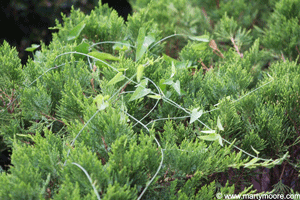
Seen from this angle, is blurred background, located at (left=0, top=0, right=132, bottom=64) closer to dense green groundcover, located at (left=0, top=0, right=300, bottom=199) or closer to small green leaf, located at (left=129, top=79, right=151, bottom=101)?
dense green groundcover, located at (left=0, top=0, right=300, bottom=199)

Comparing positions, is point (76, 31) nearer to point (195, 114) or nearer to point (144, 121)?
point (144, 121)

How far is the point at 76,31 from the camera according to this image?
164 centimetres

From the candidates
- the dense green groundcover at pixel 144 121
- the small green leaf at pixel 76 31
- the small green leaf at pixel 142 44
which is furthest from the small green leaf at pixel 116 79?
the small green leaf at pixel 76 31

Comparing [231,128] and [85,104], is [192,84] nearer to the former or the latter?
[231,128]

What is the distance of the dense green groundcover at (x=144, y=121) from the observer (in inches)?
35.6

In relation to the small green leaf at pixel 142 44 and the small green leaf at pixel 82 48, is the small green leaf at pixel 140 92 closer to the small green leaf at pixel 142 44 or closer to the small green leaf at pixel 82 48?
the small green leaf at pixel 142 44

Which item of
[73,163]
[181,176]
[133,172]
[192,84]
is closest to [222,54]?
[192,84]

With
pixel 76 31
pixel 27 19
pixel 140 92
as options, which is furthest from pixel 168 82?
pixel 27 19

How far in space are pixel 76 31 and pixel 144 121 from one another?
2.51 ft

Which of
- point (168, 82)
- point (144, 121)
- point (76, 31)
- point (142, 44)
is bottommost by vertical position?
point (144, 121)

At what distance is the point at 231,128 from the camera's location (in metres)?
1.19

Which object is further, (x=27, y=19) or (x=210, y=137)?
(x=27, y=19)

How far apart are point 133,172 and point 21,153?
1.36ft

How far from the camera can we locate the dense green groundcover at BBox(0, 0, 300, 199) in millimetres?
905
